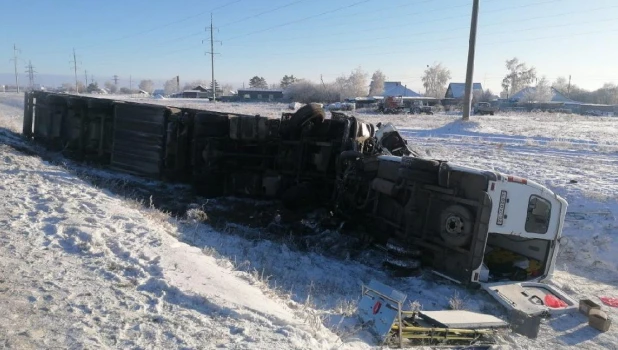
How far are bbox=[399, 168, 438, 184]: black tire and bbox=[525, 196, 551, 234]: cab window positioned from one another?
130 cm

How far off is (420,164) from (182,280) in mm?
3984

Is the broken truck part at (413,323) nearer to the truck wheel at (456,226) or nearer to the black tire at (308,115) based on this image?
the truck wheel at (456,226)

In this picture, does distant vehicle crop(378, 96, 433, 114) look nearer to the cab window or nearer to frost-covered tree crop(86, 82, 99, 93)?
the cab window

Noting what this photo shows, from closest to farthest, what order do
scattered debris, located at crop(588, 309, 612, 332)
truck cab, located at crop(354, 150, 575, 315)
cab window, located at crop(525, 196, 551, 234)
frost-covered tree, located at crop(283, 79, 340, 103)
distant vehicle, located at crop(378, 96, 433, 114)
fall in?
1. scattered debris, located at crop(588, 309, 612, 332)
2. truck cab, located at crop(354, 150, 575, 315)
3. cab window, located at crop(525, 196, 551, 234)
4. distant vehicle, located at crop(378, 96, 433, 114)
5. frost-covered tree, located at crop(283, 79, 340, 103)

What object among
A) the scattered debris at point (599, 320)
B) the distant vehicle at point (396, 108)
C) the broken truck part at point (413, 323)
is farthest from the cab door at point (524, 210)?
the distant vehicle at point (396, 108)

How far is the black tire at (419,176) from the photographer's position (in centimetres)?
705

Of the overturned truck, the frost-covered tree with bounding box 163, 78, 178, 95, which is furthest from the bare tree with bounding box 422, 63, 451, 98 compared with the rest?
the overturned truck

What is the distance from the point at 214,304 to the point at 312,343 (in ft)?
3.07

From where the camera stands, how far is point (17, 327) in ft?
11.2

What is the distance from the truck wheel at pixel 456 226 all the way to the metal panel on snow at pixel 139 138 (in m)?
7.01

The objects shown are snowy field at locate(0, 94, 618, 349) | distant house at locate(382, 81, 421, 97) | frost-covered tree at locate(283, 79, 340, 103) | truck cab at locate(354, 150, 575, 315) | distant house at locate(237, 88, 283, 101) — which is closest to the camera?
snowy field at locate(0, 94, 618, 349)

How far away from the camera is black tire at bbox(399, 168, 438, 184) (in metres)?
7.05

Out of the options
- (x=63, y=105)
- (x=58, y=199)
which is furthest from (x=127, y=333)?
(x=63, y=105)

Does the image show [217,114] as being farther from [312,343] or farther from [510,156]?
[510,156]
